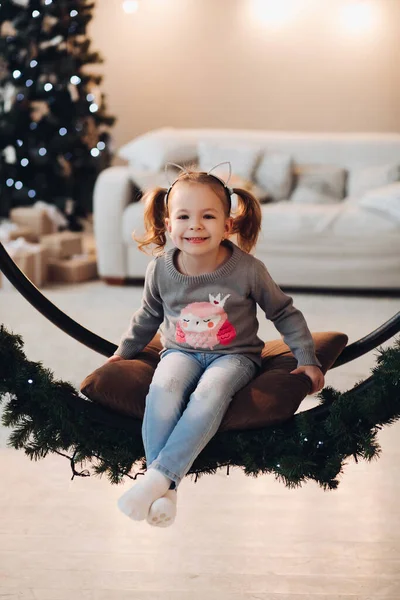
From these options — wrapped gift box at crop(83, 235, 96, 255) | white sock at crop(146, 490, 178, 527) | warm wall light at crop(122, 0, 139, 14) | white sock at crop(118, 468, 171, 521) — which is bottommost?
wrapped gift box at crop(83, 235, 96, 255)

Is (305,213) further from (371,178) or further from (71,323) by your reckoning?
(71,323)

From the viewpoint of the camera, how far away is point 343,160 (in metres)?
4.85

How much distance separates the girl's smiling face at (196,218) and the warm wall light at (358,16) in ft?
16.4

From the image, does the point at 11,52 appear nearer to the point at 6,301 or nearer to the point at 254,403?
the point at 6,301

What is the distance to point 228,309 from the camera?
1670 mm

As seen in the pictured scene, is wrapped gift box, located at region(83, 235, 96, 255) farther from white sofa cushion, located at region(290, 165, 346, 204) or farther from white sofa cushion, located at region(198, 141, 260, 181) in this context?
white sofa cushion, located at region(290, 165, 346, 204)

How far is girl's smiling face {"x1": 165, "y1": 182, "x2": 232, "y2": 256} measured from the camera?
1627 millimetres

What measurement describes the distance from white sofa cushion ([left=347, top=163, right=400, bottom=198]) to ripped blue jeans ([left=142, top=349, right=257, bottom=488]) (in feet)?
10.3

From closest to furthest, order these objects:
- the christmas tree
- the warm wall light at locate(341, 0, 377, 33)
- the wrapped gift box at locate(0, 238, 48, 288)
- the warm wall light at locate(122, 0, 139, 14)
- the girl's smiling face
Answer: the girl's smiling face < the wrapped gift box at locate(0, 238, 48, 288) < the christmas tree < the warm wall light at locate(341, 0, 377, 33) < the warm wall light at locate(122, 0, 139, 14)

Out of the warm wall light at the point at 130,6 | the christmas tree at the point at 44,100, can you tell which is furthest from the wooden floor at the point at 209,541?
the warm wall light at the point at 130,6

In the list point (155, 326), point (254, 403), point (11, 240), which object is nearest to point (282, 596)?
point (254, 403)

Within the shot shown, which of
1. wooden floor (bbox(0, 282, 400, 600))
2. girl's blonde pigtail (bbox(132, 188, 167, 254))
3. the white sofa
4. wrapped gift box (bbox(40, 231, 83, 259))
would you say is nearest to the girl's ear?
girl's blonde pigtail (bbox(132, 188, 167, 254))

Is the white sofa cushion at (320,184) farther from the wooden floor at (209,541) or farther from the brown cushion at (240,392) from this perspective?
the brown cushion at (240,392)

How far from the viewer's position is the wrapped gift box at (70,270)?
4.68 metres
